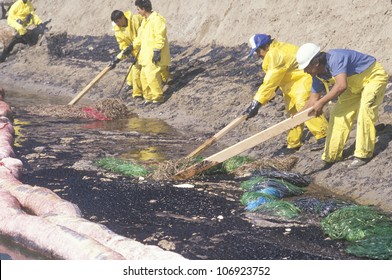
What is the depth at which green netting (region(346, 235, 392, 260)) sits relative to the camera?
632cm

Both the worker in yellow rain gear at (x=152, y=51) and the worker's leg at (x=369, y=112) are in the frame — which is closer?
the worker's leg at (x=369, y=112)

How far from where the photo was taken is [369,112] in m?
8.42

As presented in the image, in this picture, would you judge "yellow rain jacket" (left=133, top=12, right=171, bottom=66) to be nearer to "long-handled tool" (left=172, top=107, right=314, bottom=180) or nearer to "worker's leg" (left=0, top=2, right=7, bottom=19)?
"long-handled tool" (left=172, top=107, right=314, bottom=180)

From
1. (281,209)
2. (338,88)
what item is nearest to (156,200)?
(281,209)

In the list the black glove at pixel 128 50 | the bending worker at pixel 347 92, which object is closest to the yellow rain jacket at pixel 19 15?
the black glove at pixel 128 50

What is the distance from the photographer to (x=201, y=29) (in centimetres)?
1617

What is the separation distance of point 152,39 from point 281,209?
22.4 ft

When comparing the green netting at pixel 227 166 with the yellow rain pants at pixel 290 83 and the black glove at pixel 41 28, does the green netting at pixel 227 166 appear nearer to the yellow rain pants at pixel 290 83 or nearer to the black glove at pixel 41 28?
the yellow rain pants at pixel 290 83

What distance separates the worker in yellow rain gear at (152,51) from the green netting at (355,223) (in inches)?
271

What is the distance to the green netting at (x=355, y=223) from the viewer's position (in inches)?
267

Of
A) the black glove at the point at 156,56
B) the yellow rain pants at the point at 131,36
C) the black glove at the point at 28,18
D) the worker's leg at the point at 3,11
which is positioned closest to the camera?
the black glove at the point at 156,56

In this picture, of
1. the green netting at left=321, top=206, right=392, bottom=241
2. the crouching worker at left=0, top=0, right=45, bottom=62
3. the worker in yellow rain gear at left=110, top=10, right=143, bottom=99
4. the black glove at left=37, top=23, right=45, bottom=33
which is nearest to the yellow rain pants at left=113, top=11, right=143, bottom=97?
the worker in yellow rain gear at left=110, top=10, right=143, bottom=99

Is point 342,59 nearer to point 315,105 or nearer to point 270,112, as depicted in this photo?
point 315,105
